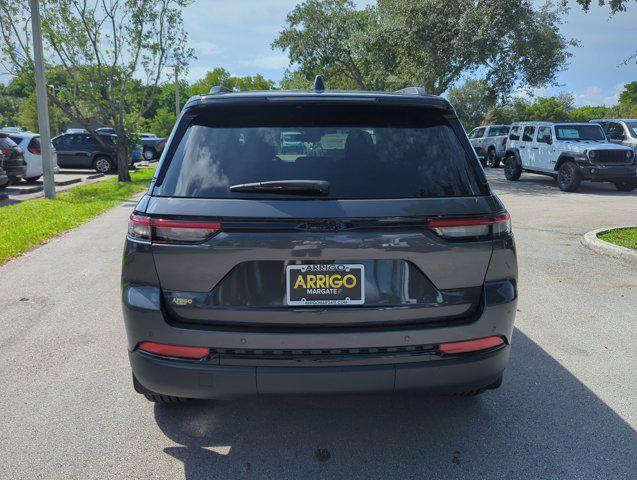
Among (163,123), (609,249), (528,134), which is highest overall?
(163,123)

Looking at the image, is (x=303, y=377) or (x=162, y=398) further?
(x=162, y=398)

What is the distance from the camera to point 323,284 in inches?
99.0

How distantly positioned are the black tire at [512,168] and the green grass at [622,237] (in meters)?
11.4

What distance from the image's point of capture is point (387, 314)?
255cm

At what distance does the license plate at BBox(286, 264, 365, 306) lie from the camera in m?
2.50

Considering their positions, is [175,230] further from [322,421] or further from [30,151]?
[30,151]

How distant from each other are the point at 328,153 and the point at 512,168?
A: 19783 mm

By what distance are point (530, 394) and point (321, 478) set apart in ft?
5.44

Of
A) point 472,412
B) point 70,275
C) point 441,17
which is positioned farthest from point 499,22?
point 472,412

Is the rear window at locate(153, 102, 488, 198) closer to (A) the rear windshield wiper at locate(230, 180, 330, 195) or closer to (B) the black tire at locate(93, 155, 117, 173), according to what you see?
(A) the rear windshield wiper at locate(230, 180, 330, 195)

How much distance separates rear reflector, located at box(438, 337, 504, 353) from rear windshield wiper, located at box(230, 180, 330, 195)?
948 mm

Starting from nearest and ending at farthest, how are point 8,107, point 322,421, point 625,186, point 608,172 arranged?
point 322,421 < point 608,172 < point 625,186 < point 8,107

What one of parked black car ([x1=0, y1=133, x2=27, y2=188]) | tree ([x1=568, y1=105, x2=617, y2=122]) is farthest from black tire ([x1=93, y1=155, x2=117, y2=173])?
tree ([x1=568, y1=105, x2=617, y2=122])

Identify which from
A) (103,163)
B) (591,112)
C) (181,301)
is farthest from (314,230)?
(591,112)
